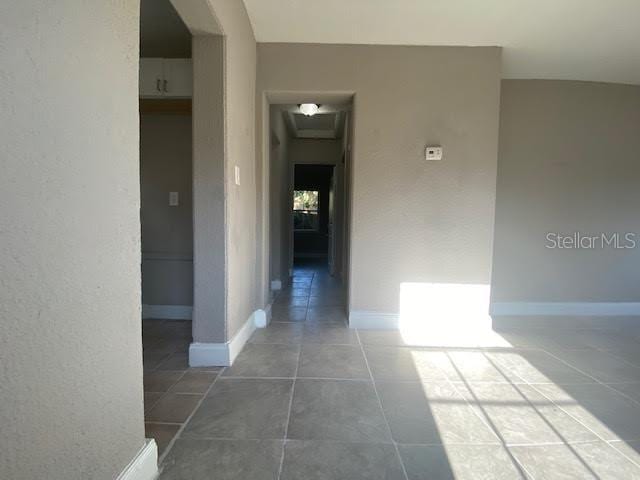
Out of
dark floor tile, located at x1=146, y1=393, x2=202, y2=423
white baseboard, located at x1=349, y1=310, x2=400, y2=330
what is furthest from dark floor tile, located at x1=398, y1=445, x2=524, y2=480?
white baseboard, located at x1=349, y1=310, x2=400, y2=330

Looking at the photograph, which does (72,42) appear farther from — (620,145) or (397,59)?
(620,145)

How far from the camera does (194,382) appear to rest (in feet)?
7.14

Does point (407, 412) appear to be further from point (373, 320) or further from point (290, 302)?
point (290, 302)

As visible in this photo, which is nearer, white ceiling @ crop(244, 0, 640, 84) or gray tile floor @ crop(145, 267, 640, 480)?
gray tile floor @ crop(145, 267, 640, 480)

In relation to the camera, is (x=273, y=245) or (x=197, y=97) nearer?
(x=197, y=97)

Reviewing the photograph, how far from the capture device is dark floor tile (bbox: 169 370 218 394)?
2078 millimetres

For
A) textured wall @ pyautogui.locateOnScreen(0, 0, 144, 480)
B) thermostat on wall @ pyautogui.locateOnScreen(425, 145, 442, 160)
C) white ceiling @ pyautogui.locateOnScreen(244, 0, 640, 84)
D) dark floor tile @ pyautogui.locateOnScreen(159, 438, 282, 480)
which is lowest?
dark floor tile @ pyautogui.locateOnScreen(159, 438, 282, 480)

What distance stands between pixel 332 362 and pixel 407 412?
29.4 inches

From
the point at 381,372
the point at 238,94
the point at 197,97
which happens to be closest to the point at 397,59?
the point at 238,94

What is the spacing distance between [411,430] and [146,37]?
3502 millimetres

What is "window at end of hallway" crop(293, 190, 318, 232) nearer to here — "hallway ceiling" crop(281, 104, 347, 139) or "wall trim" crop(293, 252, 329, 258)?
"wall trim" crop(293, 252, 329, 258)

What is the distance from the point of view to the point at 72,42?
0.95m

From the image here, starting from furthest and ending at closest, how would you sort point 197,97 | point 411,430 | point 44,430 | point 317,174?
1. point 317,174
2. point 197,97
3. point 411,430
4. point 44,430

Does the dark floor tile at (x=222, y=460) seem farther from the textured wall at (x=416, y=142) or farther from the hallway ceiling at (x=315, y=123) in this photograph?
the hallway ceiling at (x=315, y=123)
